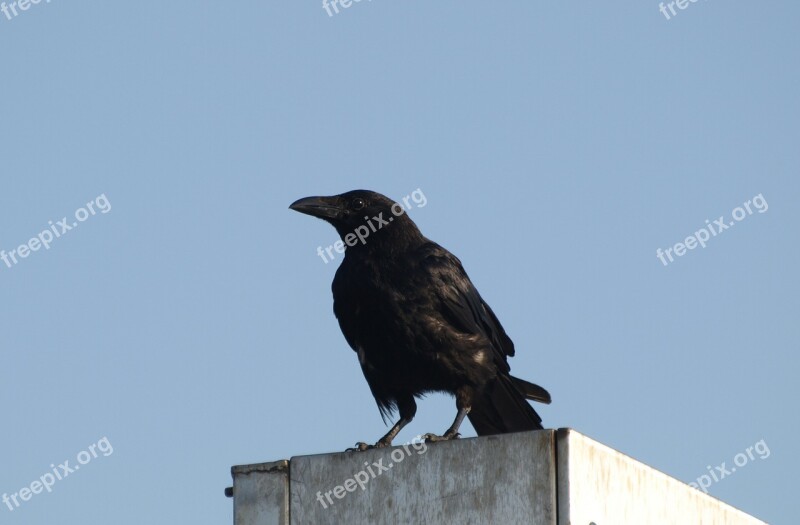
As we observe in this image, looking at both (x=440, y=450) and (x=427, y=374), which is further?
(x=427, y=374)

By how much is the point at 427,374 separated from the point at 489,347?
1.87ft

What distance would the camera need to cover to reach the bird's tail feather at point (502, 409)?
26.2 feet

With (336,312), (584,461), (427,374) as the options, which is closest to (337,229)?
(336,312)

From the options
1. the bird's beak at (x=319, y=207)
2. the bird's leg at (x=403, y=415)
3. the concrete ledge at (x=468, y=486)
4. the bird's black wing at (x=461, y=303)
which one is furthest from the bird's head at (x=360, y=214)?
the concrete ledge at (x=468, y=486)

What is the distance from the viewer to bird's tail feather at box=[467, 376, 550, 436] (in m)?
7.98

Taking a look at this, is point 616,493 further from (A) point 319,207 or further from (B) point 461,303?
(A) point 319,207

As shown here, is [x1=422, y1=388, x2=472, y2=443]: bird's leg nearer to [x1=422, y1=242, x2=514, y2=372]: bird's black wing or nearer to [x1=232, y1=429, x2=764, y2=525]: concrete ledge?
[x1=422, y1=242, x2=514, y2=372]: bird's black wing

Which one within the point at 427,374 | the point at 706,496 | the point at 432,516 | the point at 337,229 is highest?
the point at 337,229

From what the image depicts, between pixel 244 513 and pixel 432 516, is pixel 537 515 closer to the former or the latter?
pixel 432 516

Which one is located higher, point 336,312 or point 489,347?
point 336,312

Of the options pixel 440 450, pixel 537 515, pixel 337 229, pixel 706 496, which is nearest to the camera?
pixel 537 515

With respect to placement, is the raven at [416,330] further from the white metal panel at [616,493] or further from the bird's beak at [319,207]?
the white metal panel at [616,493]

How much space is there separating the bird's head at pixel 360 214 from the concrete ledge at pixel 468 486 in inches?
118

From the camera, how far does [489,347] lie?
805 cm
